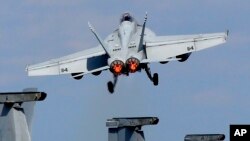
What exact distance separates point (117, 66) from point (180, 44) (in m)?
10.3

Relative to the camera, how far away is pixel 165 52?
209ft

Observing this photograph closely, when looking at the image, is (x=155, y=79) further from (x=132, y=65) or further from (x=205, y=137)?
(x=205, y=137)

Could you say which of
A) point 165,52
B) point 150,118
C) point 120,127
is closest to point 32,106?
point 120,127

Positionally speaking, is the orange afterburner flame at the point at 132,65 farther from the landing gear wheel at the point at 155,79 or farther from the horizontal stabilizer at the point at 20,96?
the horizontal stabilizer at the point at 20,96

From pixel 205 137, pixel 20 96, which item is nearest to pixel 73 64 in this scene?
pixel 205 137

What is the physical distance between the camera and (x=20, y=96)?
23891 mm

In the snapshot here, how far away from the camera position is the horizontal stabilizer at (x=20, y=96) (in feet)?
76.6

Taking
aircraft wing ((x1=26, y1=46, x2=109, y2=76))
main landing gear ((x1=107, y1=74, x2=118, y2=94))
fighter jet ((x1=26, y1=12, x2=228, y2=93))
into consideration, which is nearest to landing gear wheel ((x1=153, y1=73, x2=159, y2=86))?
fighter jet ((x1=26, y1=12, x2=228, y2=93))

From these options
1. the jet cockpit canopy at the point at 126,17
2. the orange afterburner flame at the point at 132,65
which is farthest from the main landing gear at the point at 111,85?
the jet cockpit canopy at the point at 126,17

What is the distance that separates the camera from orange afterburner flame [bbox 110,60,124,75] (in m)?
55.6

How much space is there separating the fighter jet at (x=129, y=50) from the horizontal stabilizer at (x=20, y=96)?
→ 33.4 metres

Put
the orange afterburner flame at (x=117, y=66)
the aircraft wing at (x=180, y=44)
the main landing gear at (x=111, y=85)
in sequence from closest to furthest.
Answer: the orange afterburner flame at (x=117, y=66) → the main landing gear at (x=111, y=85) → the aircraft wing at (x=180, y=44)

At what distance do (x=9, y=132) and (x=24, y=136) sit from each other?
43cm

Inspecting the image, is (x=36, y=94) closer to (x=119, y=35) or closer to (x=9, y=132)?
(x=9, y=132)
